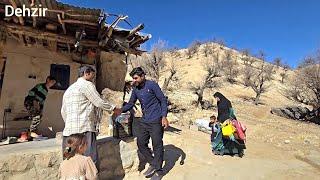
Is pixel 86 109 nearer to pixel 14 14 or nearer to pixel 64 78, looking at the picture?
pixel 14 14

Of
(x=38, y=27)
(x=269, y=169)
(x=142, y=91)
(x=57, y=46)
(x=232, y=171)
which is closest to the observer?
(x=142, y=91)

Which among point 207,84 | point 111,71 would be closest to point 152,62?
point 207,84

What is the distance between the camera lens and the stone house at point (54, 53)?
722 cm

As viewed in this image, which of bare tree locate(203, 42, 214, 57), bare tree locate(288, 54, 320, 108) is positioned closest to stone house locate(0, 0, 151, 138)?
bare tree locate(288, 54, 320, 108)

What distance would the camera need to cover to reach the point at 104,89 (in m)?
9.18

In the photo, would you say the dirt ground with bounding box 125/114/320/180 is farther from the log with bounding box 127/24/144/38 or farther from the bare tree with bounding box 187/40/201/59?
the bare tree with bounding box 187/40/201/59

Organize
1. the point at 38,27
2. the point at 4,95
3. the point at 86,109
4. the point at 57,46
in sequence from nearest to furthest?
the point at 86,109 → the point at 38,27 → the point at 4,95 → the point at 57,46

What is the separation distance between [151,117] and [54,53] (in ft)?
14.5

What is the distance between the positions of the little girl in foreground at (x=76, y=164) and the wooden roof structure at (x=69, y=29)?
12.0ft

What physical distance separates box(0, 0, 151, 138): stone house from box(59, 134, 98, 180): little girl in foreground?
147 inches

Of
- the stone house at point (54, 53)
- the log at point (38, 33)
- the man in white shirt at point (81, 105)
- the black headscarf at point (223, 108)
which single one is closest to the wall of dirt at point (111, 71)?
the stone house at point (54, 53)

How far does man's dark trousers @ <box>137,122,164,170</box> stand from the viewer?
5.51m

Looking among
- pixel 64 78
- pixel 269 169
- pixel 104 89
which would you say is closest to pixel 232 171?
pixel 269 169

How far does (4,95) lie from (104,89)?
7.92 ft
